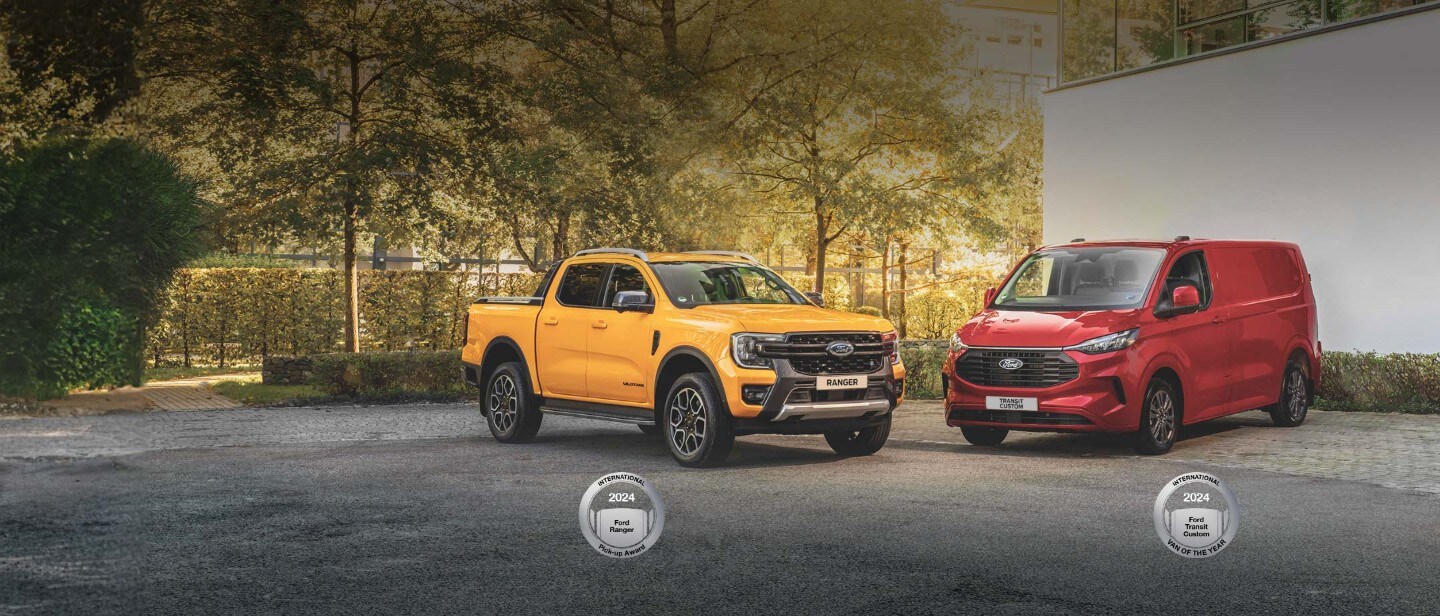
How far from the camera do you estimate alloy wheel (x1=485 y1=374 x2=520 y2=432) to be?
13234 millimetres

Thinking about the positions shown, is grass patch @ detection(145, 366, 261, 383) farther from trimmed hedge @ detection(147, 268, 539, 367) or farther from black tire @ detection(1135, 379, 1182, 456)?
black tire @ detection(1135, 379, 1182, 456)

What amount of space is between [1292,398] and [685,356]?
7370mm

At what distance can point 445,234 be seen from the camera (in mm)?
21266

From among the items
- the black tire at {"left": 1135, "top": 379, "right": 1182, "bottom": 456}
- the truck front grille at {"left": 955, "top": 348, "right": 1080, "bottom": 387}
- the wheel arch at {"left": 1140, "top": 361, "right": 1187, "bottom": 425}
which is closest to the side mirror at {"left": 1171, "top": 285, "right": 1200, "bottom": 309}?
the wheel arch at {"left": 1140, "top": 361, "right": 1187, "bottom": 425}

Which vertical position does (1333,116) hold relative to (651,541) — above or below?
above

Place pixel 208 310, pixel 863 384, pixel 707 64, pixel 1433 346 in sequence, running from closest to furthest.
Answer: pixel 863 384, pixel 1433 346, pixel 208 310, pixel 707 64

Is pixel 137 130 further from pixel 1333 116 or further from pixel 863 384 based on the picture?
pixel 1333 116

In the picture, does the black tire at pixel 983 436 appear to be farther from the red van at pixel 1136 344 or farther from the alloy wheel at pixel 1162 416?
the alloy wheel at pixel 1162 416

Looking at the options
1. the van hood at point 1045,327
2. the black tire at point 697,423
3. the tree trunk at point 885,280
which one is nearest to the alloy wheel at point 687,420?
the black tire at point 697,423

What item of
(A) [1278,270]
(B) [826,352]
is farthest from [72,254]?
(A) [1278,270]

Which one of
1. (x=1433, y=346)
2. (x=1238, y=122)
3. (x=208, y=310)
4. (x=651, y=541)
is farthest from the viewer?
(x=208, y=310)

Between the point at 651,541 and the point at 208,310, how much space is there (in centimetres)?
1704

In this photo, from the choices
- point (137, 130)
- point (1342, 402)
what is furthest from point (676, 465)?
point (1342, 402)

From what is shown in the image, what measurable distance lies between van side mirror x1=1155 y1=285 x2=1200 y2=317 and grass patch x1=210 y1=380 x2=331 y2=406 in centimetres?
1087
